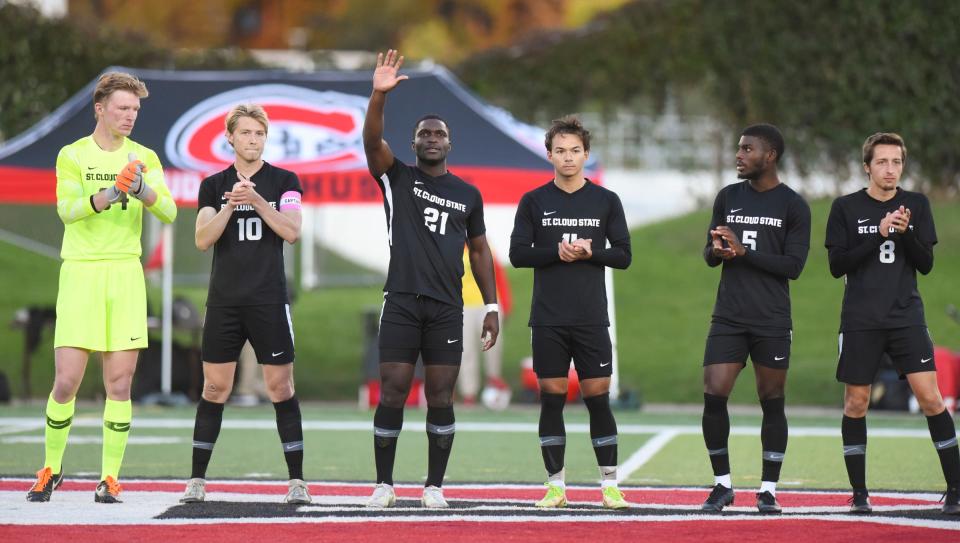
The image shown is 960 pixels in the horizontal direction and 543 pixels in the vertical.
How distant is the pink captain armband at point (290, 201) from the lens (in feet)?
27.1

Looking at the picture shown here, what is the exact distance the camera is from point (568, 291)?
816 cm

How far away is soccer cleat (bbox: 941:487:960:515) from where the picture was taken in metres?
7.82

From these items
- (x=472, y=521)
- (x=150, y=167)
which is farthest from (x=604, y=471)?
(x=150, y=167)

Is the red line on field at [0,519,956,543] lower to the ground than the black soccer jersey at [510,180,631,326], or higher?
lower

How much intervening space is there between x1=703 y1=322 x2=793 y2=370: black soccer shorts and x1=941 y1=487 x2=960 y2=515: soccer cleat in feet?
3.43

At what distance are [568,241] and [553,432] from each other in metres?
1.02

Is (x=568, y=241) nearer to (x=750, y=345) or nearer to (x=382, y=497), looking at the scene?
(x=750, y=345)

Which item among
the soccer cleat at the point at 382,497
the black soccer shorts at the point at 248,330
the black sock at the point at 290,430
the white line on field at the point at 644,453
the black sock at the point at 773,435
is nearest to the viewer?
the soccer cleat at the point at 382,497

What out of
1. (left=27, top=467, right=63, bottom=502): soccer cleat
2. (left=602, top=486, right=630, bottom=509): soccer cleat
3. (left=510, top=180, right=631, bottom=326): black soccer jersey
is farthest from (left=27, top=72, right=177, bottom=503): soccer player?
(left=602, top=486, right=630, bottom=509): soccer cleat

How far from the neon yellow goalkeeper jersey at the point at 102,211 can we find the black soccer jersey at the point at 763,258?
3.02m

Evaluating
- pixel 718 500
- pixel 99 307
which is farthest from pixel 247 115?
pixel 718 500

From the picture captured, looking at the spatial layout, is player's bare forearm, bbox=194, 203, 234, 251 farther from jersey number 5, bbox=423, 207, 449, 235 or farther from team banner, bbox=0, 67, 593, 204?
team banner, bbox=0, 67, 593, 204

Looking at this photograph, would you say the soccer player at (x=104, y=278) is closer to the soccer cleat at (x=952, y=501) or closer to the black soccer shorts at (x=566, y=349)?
the black soccer shorts at (x=566, y=349)

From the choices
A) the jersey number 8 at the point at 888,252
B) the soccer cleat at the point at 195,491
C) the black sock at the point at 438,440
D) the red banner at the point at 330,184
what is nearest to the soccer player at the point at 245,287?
the soccer cleat at the point at 195,491
